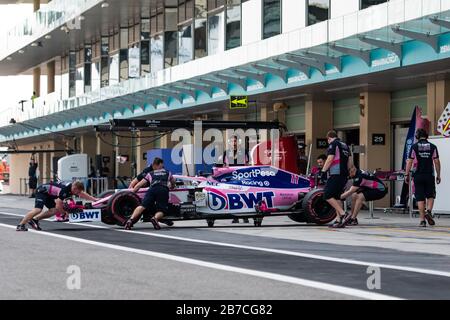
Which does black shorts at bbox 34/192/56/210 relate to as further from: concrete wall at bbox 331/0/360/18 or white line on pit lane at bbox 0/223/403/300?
concrete wall at bbox 331/0/360/18

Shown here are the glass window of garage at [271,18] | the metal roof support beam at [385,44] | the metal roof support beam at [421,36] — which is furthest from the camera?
the glass window of garage at [271,18]

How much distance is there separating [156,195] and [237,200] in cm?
174

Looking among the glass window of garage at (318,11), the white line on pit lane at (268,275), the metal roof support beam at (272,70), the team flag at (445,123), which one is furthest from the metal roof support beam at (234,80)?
the white line on pit lane at (268,275)

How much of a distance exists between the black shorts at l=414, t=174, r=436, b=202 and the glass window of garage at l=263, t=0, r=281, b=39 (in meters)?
14.7

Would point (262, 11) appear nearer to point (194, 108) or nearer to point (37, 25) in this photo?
point (194, 108)

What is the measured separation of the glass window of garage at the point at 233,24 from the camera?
117 ft

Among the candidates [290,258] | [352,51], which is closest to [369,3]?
[352,51]

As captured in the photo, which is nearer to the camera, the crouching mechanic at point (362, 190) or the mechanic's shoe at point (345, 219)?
the mechanic's shoe at point (345, 219)

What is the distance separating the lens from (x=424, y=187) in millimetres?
18375

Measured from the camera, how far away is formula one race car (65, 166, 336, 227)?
18.6 metres

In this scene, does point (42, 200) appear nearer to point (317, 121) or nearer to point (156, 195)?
point (156, 195)

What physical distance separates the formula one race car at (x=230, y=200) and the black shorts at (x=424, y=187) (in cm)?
182

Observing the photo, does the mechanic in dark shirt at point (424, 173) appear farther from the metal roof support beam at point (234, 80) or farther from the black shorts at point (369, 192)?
the metal roof support beam at point (234, 80)

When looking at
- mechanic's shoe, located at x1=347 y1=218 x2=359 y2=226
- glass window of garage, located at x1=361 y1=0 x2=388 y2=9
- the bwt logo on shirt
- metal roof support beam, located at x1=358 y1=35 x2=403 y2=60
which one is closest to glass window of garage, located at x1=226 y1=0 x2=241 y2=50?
glass window of garage, located at x1=361 y1=0 x2=388 y2=9
